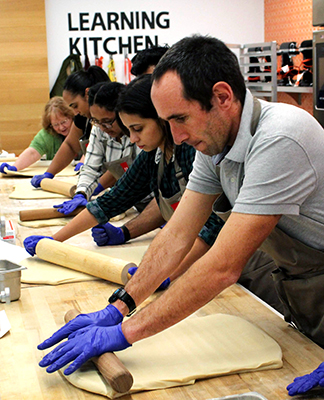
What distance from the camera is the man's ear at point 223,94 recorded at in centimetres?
107

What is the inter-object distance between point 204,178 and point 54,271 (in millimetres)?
674

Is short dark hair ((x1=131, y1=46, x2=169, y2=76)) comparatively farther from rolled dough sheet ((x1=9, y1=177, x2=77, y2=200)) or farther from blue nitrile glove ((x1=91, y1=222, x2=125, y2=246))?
blue nitrile glove ((x1=91, y1=222, x2=125, y2=246))

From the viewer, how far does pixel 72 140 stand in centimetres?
345

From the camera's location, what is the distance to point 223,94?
42.6 inches

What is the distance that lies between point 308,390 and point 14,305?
85 centimetres

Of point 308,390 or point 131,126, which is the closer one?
point 308,390

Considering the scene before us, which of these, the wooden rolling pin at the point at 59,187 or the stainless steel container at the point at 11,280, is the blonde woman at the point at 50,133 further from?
the stainless steel container at the point at 11,280

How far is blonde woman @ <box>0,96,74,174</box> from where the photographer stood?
12.3 feet

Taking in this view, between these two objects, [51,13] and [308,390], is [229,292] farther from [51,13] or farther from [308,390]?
[51,13]

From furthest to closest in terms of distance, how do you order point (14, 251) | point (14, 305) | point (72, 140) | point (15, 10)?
point (15, 10) < point (72, 140) < point (14, 251) < point (14, 305)

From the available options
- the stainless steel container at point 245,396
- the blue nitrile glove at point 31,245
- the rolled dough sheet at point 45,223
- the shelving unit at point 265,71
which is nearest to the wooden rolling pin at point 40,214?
the rolled dough sheet at point 45,223

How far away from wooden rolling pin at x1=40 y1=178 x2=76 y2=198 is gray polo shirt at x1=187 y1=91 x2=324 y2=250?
1822mm

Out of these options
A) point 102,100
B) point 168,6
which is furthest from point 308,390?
point 168,6

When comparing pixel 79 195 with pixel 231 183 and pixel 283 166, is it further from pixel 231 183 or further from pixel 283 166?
pixel 283 166
